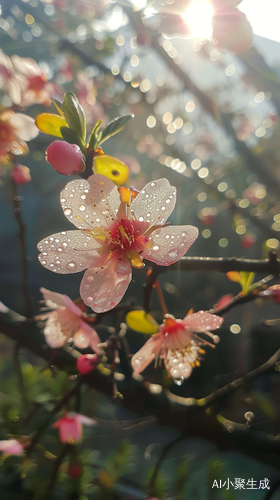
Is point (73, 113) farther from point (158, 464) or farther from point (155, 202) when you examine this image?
point (158, 464)

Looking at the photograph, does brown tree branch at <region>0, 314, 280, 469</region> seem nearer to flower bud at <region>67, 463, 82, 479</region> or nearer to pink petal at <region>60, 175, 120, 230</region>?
flower bud at <region>67, 463, 82, 479</region>

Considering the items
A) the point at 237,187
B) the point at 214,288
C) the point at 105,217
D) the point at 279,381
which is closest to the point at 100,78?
the point at 237,187

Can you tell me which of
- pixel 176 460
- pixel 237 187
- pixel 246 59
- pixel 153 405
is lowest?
pixel 176 460

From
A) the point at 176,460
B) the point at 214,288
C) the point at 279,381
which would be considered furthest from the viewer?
the point at 214,288

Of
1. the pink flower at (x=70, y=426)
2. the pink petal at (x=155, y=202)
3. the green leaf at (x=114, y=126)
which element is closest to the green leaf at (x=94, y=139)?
the green leaf at (x=114, y=126)

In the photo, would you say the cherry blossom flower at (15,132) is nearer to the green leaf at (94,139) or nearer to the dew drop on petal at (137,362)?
the green leaf at (94,139)

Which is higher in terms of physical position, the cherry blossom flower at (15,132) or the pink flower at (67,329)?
the cherry blossom flower at (15,132)

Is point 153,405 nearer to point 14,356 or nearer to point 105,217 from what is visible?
point 14,356
